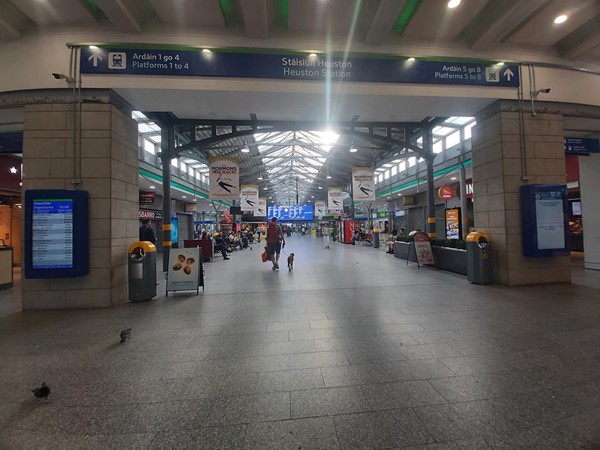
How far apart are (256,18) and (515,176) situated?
587 centimetres

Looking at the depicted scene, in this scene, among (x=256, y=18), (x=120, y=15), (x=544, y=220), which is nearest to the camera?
(x=120, y=15)

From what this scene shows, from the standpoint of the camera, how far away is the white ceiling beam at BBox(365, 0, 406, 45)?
172 inches

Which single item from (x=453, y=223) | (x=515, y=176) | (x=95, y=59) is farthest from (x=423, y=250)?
(x=95, y=59)

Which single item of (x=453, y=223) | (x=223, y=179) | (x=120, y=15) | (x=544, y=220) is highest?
(x=120, y=15)

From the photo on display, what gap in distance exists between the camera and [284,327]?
12.1ft

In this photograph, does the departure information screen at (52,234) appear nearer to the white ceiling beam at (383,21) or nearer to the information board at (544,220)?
the white ceiling beam at (383,21)

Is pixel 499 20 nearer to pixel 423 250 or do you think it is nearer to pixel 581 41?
pixel 581 41

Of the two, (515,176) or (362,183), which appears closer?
(515,176)

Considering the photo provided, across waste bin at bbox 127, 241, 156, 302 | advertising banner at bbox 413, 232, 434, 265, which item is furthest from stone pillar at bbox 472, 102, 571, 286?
waste bin at bbox 127, 241, 156, 302

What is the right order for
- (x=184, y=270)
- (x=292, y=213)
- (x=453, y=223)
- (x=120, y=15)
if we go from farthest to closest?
(x=292, y=213) → (x=453, y=223) → (x=184, y=270) → (x=120, y=15)

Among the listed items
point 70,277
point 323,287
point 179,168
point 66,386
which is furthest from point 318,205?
point 66,386

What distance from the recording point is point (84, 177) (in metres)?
4.79

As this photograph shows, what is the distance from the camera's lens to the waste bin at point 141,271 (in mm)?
5027

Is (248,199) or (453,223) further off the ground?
(248,199)
